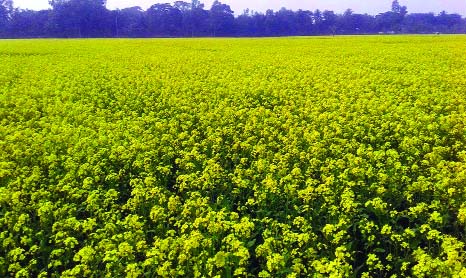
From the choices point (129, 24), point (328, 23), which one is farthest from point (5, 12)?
point (328, 23)

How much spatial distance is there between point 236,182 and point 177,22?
12873cm

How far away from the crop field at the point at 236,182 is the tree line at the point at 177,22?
109 metres

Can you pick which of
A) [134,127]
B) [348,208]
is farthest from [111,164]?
[348,208]

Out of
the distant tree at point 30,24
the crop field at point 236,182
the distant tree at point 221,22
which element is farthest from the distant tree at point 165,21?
the crop field at point 236,182

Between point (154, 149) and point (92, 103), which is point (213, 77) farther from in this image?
point (154, 149)

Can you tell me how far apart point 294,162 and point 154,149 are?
2.85m

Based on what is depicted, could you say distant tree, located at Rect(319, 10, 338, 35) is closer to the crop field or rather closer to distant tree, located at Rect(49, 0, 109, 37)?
distant tree, located at Rect(49, 0, 109, 37)

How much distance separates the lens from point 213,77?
20.0 m

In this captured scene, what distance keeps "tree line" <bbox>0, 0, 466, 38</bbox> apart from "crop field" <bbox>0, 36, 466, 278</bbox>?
109m

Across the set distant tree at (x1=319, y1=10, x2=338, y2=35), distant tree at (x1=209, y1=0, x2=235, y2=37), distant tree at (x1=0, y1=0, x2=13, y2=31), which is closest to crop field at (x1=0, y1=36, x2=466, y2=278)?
distant tree at (x1=209, y1=0, x2=235, y2=37)

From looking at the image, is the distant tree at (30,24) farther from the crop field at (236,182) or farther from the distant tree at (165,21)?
the crop field at (236,182)

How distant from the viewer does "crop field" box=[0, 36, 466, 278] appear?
5566 mm

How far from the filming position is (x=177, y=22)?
131125mm

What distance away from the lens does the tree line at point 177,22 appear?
12000cm
